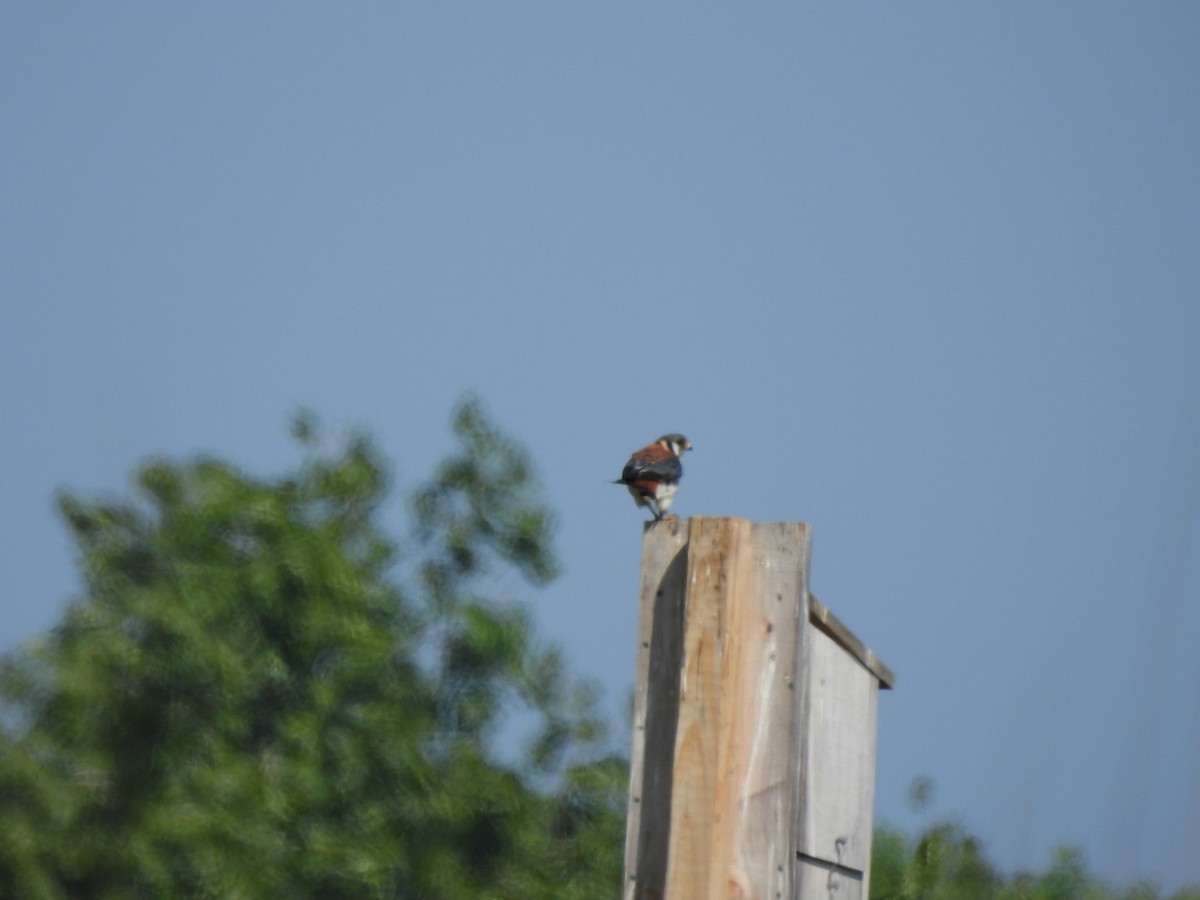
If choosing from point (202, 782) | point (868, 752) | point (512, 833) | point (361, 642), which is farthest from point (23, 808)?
point (868, 752)

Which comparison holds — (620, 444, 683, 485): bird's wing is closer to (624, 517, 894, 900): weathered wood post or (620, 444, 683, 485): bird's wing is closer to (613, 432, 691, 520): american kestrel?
(613, 432, 691, 520): american kestrel

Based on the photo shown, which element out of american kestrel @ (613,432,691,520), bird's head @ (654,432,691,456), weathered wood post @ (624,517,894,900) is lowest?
weathered wood post @ (624,517,894,900)

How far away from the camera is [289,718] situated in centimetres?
1952

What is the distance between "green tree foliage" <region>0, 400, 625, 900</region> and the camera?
18.5 meters

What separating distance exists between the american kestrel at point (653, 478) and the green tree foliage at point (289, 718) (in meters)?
7.87

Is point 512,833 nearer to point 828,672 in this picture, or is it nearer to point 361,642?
point 361,642

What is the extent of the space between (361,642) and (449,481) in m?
2.70

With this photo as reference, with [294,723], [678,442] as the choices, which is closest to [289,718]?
[294,723]

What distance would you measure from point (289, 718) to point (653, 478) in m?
9.98

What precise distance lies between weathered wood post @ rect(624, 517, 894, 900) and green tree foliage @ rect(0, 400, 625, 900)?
565 inches

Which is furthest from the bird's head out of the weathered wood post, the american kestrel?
the weathered wood post

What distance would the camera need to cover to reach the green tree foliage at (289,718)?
1853cm

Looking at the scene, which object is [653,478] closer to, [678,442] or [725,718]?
[678,442]

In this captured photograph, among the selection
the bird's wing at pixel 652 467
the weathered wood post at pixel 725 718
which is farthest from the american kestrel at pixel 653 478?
Result: the weathered wood post at pixel 725 718
